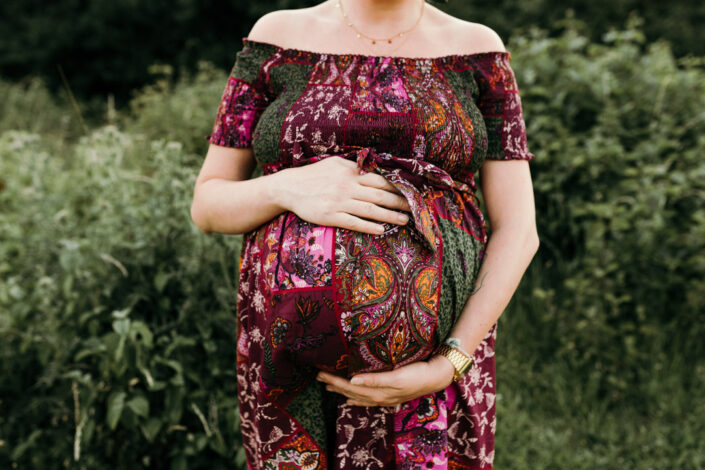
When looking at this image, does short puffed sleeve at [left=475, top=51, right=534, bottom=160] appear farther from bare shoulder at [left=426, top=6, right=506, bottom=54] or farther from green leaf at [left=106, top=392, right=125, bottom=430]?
green leaf at [left=106, top=392, right=125, bottom=430]

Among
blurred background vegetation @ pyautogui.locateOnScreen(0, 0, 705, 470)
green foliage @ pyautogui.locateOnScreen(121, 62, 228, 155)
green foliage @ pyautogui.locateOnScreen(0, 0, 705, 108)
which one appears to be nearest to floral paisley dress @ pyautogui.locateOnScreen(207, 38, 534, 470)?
blurred background vegetation @ pyautogui.locateOnScreen(0, 0, 705, 470)

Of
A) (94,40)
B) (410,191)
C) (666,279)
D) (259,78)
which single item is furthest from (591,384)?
(94,40)

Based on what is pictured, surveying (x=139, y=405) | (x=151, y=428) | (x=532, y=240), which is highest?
(x=532, y=240)

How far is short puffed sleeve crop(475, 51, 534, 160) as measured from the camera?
1541mm

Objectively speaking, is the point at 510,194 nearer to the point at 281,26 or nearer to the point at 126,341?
the point at 281,26

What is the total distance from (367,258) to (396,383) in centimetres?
28

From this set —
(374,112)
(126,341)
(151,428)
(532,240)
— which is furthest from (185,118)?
(532,240)

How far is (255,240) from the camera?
1539 millimetres

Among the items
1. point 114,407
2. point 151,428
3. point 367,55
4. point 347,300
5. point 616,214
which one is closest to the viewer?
point 347,300

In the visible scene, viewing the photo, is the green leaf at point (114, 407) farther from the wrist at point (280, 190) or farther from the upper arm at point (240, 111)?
the wrist at point (280, 190)

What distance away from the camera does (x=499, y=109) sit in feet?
5.08

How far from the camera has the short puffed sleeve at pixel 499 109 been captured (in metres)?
1.54

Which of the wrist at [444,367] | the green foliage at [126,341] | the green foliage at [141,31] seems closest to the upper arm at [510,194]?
the wrist at [444,367]

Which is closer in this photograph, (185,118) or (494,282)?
(494,282)
